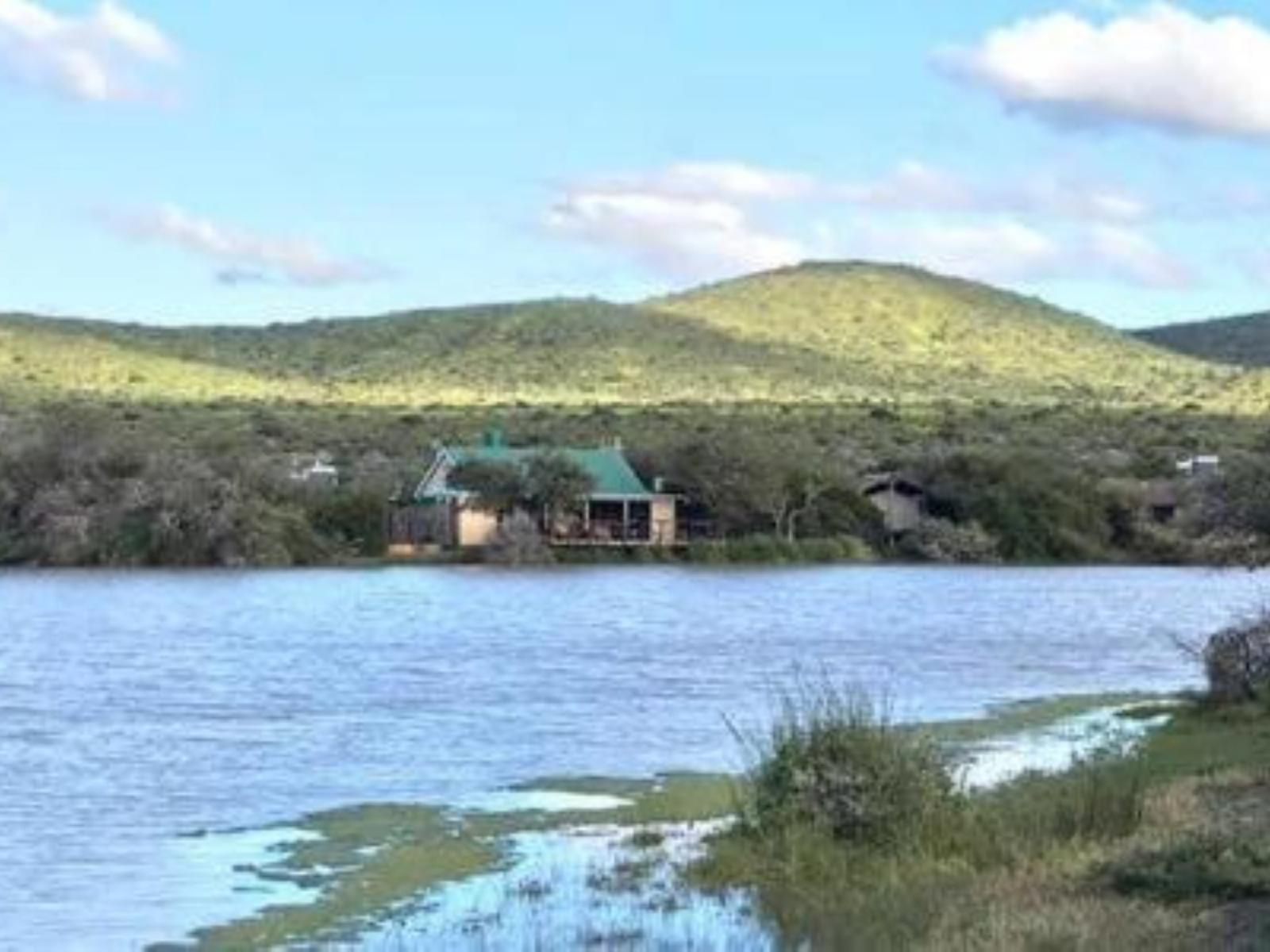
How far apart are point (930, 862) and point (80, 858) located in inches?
316

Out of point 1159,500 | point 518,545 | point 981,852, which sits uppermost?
point 1159,500

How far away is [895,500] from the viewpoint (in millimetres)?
109562

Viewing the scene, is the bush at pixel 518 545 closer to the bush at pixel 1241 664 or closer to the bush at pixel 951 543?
the bush at pixel 951 543

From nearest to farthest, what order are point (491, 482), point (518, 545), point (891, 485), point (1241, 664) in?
point (1241, 664) < point (518, 545) < point (491, 482) < point (891, 485)

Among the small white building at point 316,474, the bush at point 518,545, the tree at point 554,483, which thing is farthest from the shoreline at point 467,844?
the small white building at point 316,474

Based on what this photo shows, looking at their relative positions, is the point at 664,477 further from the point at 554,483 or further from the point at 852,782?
the point at 852,782

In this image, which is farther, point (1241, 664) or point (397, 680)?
point (397, 680)

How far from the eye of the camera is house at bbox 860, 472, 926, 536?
10869 cm

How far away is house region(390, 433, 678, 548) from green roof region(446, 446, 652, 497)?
3 centimetres

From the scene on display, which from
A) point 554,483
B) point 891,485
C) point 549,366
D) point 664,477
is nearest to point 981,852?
point 554,483

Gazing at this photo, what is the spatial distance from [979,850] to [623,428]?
11095 centimetres

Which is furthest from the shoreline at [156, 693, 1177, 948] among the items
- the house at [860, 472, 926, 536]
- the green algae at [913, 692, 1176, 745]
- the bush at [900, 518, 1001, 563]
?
the house at [860, 472, 926, 536]

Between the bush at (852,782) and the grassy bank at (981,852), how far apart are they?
1 centimetres

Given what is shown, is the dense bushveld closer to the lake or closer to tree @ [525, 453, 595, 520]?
tree @ [525, 453, 595, 520]
